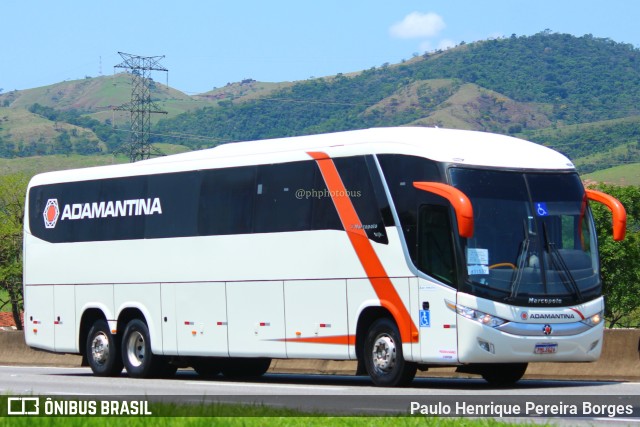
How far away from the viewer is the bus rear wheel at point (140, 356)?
23.0 m

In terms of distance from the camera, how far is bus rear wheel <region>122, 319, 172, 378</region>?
23047 mm

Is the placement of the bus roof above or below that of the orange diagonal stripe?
above

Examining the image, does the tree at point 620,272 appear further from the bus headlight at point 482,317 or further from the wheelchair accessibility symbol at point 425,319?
the bus headlight at point 482,317

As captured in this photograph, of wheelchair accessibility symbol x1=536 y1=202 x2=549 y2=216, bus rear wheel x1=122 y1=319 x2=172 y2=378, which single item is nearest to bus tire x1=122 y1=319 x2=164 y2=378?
bus rear wheel x1=122 y1=319 x2=172 y2=378

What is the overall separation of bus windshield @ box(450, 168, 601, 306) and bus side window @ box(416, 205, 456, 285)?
0.29 metres

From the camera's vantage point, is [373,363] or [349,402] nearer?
[349,402]

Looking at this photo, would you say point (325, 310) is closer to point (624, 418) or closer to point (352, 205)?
point (352, 205)

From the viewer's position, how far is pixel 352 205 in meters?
18.8

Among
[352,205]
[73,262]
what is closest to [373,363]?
[352,205]

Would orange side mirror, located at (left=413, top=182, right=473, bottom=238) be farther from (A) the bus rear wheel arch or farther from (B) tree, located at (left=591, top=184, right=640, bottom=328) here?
(B) tree, located at (left=591, top=184, right=640, bottom=328)

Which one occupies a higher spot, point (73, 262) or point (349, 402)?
point (73, 262)

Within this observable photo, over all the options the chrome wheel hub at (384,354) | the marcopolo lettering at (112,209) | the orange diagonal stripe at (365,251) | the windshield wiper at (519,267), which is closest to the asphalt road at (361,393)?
the chrome wheel hub at (384,354)

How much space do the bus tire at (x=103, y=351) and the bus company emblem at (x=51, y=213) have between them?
241cm

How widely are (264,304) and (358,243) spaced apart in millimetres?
2584
